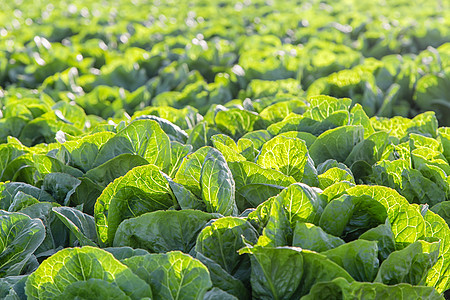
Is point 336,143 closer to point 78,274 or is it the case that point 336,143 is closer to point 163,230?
point 163,230

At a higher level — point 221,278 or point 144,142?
point 144,142

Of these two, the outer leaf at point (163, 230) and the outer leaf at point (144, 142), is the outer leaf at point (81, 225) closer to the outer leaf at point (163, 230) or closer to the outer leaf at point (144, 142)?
the outer leaf at point (163, 230)

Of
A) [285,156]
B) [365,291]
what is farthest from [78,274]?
[285,156]

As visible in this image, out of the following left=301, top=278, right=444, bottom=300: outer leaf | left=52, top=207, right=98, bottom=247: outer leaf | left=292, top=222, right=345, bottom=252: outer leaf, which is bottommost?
left=52, top=207, right=98, bottom=247: outer leaf

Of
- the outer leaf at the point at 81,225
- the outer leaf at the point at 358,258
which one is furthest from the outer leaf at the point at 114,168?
the outer leaf at the point at 358,258

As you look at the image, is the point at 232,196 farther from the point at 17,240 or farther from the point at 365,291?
the point at 17,240

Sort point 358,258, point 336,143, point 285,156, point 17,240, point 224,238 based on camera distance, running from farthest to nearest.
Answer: point 336,143 < point 285,156 < point 17,240 < point 224,238 < point 358,258

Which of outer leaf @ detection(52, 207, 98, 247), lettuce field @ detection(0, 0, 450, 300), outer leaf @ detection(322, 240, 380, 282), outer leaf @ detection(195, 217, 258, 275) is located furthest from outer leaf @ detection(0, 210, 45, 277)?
outer leaf @ detection(322, 240, 380, 282)

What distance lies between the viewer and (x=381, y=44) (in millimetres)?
6484

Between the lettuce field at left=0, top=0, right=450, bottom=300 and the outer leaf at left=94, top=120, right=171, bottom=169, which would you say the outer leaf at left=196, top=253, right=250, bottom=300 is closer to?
the lettuce field at left=0, top=0, right=450, bottom=300

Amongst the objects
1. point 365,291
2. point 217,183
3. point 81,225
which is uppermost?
point 217,183

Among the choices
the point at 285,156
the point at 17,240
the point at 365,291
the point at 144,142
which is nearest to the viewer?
the point at 365,291

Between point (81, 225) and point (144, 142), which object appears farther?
point (144, 142)

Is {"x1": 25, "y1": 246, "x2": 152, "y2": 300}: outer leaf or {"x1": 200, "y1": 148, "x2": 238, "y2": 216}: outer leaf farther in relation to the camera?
{"x1": 200, "y1": 148, "x2": 238, "y2": 216}: outer leaf
